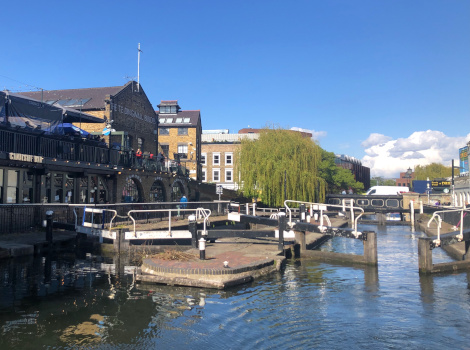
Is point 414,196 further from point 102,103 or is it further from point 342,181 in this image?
point 102,103

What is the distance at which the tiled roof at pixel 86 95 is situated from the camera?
2932cm

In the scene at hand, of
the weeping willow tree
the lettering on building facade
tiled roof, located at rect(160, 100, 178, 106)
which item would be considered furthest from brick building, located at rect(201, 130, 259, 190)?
the lettering on building facade

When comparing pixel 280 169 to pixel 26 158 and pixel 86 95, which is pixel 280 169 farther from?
pixel 26 158

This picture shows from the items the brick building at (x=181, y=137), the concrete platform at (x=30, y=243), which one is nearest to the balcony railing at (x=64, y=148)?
the concrete platform at (x=30, y=243)

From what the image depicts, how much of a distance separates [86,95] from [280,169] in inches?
670

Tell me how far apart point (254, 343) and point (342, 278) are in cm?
576

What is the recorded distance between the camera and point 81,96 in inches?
1245

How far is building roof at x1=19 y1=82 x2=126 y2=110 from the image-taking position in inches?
1155

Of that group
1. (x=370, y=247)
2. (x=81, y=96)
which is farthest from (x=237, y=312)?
(x=81, y=96)

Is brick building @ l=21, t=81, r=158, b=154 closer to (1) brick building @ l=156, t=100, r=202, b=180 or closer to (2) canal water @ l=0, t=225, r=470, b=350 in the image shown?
(1) brick building @ l=156, t=100, r=202, b=180

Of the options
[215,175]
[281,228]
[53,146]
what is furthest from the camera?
[215,175]

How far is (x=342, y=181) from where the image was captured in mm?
70125

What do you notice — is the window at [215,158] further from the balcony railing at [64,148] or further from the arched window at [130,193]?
the arched window at [130,193]

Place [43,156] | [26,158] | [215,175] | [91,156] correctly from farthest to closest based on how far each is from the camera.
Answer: [215,175]
[91,156]
[43,156]
[26,158]
